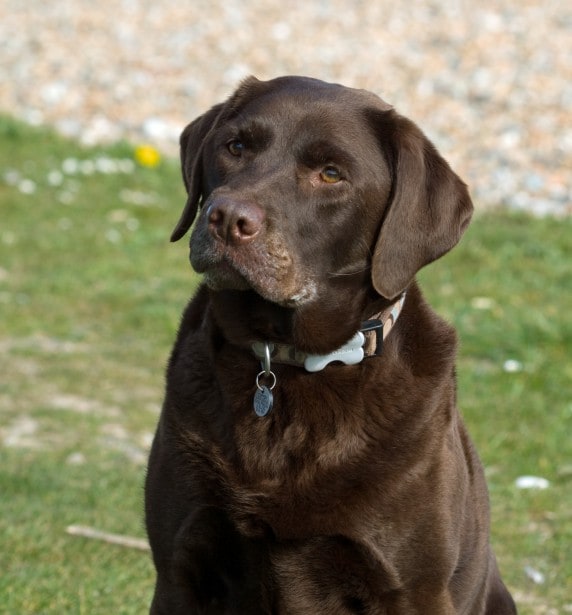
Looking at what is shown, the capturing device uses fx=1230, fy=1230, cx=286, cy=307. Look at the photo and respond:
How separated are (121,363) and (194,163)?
4168 millimetres

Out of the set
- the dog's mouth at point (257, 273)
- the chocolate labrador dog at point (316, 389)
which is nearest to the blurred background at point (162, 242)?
the chocolate labrador dog at point (316, 389)

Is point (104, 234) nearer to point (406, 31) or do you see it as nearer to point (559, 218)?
point (559, 218)

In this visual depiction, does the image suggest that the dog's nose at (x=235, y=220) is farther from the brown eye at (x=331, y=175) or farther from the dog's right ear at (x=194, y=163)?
the dog's right ear at (x=194, y=163)

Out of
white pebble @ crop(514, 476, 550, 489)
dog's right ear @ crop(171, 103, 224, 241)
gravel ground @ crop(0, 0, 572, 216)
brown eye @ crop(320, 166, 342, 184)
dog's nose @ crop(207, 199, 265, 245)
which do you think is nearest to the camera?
dog's nose @ crop(207, 199, 265, 245)

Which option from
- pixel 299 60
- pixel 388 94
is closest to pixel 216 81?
pixel 299 60

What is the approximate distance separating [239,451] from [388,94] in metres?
10.3

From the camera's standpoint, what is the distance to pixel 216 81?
46.9 feet

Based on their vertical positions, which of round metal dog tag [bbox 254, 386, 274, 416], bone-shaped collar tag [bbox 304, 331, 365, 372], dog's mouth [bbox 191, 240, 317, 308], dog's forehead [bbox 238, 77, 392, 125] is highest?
dog's forehead [bbox 238, 77, 392, 125]

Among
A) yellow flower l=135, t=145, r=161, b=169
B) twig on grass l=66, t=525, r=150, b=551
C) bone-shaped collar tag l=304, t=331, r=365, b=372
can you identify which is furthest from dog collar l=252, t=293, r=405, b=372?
yellow flower l=135, t=145, r=161, b=169

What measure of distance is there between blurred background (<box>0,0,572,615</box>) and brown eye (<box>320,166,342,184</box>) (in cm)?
204

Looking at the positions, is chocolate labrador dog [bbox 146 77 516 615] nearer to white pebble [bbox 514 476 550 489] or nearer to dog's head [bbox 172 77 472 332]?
dog's head [bbox 172 77 472 332]

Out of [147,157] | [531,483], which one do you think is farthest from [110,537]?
[147,157]

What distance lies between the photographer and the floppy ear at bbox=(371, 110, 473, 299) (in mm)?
3539

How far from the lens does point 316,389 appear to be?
3.67m
